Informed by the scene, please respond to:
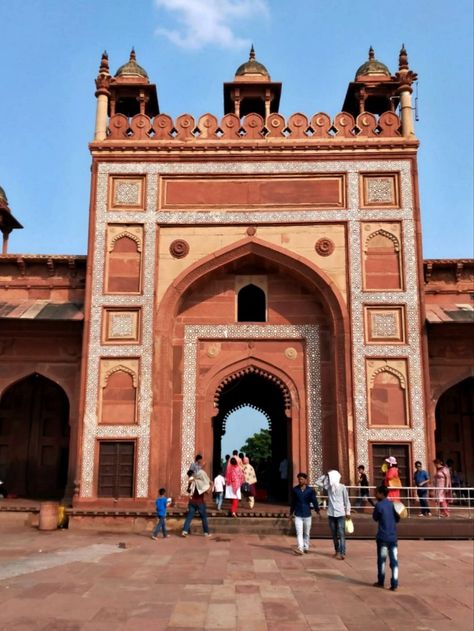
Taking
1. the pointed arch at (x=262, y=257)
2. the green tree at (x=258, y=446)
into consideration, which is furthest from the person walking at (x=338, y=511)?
the green tree at (x=258, y=446)

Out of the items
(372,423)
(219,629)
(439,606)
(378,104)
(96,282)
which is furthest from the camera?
(378,104)

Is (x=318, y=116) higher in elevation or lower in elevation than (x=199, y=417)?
higher

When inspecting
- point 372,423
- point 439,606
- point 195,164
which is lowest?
point 439,606

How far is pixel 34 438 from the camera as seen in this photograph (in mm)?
15078

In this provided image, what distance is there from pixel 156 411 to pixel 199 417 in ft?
3.32

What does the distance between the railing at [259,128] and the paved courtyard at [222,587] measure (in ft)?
28.1

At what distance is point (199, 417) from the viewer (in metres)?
13.2

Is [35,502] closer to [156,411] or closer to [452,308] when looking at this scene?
[156,411]

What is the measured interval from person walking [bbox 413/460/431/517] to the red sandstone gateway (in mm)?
485

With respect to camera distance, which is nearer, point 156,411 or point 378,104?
point 156,411

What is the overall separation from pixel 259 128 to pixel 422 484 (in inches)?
322

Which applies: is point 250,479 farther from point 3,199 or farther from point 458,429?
point 3,199

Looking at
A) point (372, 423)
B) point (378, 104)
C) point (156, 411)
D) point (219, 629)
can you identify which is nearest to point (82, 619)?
point (219, 629)

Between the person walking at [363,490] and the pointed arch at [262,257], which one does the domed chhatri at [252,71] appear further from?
the person walking at [363,490]
